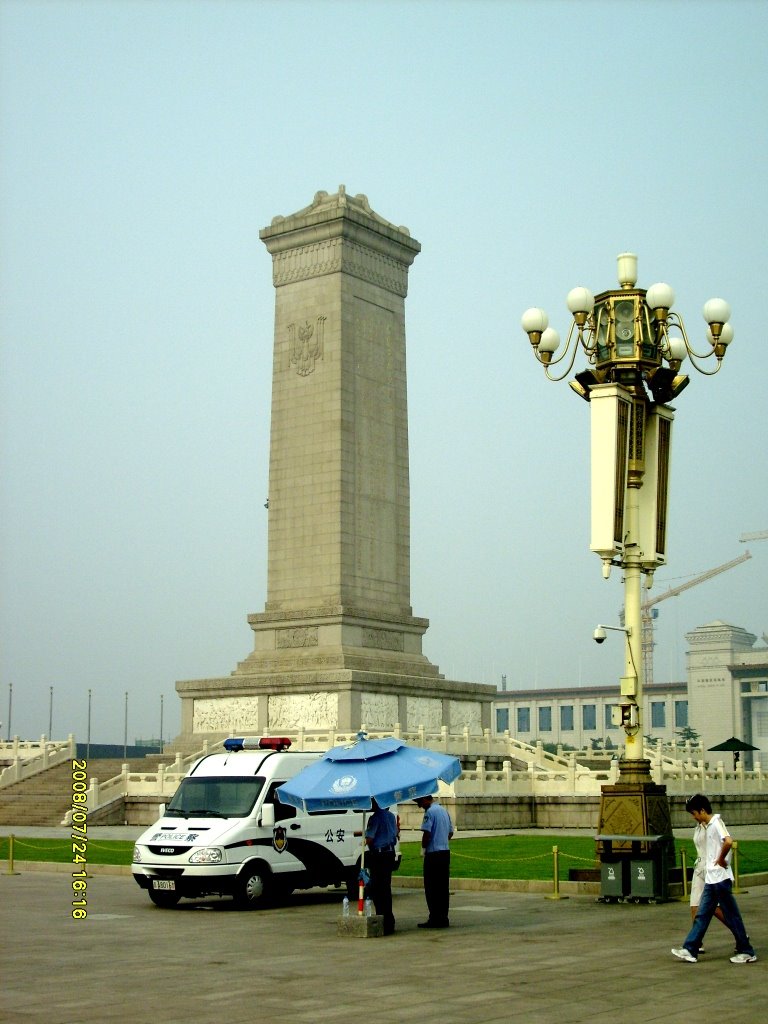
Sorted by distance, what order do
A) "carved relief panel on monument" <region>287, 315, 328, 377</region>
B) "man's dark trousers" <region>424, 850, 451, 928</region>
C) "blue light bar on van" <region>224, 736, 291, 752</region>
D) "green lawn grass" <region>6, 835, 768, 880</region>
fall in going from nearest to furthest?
"man's dark trousers" <region>424, 850, 451, 928</region>, "blue light bar on van" <region>224, 736, 291, 752</region>, "green lawn grass" <region>6, 835, 768, 880</region>, "carved relief panel on monument" <region>287, 315, 328, 377</region>

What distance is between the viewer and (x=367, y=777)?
16.1 meters

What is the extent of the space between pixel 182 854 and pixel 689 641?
354ft

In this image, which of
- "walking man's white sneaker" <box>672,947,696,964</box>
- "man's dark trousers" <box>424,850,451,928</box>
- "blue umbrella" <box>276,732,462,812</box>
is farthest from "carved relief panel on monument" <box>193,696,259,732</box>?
"walking man's white sneaker" <box>672,947,696,964</box>

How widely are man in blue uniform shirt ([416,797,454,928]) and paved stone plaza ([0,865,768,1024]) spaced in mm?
311

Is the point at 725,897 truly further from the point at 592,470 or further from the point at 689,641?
the point at 689,641

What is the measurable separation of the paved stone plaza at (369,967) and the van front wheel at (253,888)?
287mm

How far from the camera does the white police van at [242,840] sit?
18.1 m

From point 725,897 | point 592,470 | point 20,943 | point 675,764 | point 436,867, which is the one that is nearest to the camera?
point 725,897

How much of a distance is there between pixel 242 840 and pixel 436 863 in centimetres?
288

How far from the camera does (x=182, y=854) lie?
59.5 feet

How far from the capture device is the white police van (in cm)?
1812

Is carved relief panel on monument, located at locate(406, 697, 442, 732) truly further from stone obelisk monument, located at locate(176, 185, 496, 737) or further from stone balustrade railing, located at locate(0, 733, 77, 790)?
stone balustrade railing, located at locate(0, 733, 77, 790)

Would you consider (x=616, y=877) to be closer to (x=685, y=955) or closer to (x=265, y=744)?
(x=265, y=744)

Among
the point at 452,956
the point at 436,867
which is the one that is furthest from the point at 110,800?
the point at 452,956
